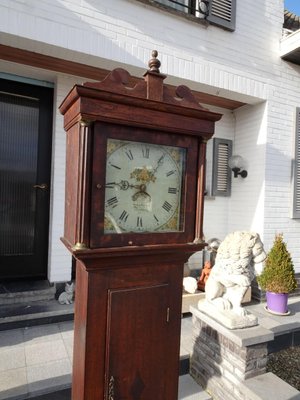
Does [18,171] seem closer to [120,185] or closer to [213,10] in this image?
[120,185]

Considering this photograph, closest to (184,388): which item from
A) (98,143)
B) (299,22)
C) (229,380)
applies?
(229,380)

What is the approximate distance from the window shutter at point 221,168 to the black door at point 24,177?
8.04 ft

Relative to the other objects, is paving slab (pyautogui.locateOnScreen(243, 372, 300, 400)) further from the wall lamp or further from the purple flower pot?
the wall lamp

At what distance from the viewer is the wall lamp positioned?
4395 millimetres

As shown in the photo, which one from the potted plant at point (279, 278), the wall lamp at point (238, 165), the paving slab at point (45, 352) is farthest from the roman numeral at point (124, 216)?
the wall lamp at point (238, 165)

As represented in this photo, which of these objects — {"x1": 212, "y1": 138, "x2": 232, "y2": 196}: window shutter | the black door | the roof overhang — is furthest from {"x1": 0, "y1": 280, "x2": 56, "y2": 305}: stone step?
the roof overhang

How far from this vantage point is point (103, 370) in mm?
1154

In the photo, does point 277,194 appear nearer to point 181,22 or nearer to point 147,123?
point 181,22

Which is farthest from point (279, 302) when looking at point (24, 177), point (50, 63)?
point (50, 63)

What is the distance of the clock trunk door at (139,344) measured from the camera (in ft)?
3.81

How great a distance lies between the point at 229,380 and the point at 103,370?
4.61ft

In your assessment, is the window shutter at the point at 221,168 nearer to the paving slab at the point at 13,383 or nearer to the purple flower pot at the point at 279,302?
the purple flower pot at the point at 279,302

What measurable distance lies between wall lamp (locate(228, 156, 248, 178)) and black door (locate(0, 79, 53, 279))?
2.64m

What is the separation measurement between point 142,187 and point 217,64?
10.5 ft
